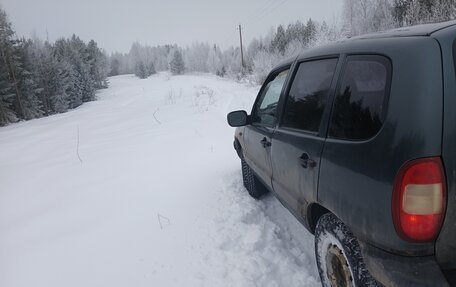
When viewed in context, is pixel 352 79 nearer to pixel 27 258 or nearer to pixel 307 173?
pixel 307 173

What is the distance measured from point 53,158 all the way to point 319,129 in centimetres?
837

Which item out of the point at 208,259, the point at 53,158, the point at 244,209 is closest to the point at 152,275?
the point at 208,259

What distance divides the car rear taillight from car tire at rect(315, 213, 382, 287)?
17.6 inches

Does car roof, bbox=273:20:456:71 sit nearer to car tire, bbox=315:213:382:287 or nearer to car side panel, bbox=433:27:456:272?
car side panel, bbox=433:27:456:272

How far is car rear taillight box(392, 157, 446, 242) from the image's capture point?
4.75ft

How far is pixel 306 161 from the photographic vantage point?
90.3 inches

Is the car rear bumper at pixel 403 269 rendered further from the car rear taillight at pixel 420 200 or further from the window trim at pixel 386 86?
the window trim at pixel 386 86

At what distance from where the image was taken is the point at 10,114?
2859 centimetres

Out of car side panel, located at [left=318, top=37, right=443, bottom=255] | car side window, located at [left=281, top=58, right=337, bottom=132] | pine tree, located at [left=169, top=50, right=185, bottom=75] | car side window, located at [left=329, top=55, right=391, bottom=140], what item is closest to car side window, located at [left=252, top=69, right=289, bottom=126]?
car side window, located at [left=281, top=58, right=337, bottom=132]

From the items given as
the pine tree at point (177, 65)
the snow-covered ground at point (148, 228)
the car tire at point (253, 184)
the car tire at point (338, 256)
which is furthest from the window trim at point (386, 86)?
the pine tree at point (177, 65)

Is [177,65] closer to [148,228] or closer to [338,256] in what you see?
[148,228]

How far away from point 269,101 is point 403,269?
92.7 inches

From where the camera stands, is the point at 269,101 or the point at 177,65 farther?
the point at 177,65

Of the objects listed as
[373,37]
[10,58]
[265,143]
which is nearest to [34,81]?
[10,58]
